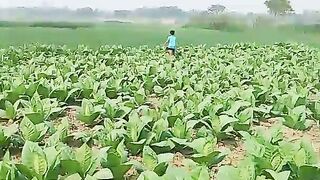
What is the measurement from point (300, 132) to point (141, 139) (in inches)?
71.4

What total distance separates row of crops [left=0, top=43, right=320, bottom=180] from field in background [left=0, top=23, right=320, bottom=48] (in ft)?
46.7

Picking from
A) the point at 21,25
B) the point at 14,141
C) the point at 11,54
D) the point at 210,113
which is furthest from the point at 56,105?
the point at 21,25

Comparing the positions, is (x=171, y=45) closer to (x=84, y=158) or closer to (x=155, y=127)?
(x=155, y=127)

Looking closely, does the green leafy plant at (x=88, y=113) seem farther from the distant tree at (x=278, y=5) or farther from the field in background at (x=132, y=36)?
the distant tree at (x=278, y=5)

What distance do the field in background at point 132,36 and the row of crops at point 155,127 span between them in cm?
1425

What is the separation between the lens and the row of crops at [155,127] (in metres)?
3.45

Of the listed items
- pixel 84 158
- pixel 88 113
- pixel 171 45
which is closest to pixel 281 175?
pixel 84 158

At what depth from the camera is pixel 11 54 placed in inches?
510

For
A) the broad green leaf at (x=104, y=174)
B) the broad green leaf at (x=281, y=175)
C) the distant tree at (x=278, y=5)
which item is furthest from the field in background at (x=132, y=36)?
the distant tree at (x=278, y=5)

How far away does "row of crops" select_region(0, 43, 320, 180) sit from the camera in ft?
11.3

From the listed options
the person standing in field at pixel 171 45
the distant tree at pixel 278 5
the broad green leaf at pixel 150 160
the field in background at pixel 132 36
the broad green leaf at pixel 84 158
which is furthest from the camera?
the distant tree at pixel 278 5

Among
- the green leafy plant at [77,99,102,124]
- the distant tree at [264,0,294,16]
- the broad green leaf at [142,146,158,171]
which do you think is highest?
the broad green leaf at [142,146,158,171]

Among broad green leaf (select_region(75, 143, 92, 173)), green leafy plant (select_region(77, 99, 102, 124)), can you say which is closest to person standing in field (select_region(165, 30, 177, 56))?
green leafy plant (select_region(77, 99, 102, 124))

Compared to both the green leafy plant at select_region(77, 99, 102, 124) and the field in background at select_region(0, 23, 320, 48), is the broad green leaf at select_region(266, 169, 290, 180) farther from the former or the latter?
the field in background at select_region(0, 23, 320, 48)
